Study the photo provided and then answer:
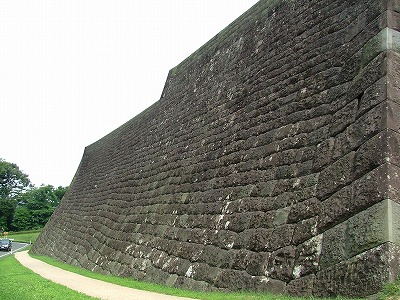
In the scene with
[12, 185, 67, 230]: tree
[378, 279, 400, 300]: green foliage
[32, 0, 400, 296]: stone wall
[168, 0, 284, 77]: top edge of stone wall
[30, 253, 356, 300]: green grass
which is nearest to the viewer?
[378, 279, 400, 300]: green foliage

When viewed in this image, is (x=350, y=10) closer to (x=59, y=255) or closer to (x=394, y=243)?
(x=394, y=243)

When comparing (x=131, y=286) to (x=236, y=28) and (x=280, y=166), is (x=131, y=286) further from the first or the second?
(x=236, y=28)

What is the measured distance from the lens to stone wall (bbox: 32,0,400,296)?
4047mm

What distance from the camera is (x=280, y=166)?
6062 millimetres

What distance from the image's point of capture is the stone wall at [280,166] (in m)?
4.05

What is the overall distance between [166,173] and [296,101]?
5428 millimetres

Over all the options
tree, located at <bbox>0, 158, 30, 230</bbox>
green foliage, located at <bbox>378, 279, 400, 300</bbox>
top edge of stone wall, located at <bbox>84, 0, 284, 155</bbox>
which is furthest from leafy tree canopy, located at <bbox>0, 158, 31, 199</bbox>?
green foliage, located at <bbox>378, 279, 400, 300</bbox>

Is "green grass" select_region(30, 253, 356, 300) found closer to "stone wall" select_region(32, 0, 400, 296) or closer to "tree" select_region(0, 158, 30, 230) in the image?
"stone wall" select_region(32, 0, 400, 296)

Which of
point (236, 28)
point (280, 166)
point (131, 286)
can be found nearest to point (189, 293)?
point (131, 286)

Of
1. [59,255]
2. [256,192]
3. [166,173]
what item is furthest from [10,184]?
[256,192]

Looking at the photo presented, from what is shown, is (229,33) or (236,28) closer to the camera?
(236,28)

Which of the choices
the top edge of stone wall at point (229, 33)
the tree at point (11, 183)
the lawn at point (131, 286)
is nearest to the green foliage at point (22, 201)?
the tree at point (11, 183)

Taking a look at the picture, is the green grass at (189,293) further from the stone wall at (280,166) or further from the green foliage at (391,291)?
the green foliage at (391,291)

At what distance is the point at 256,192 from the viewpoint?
6.30m
